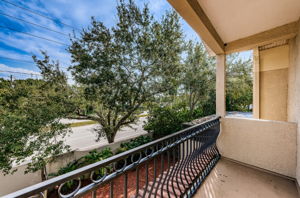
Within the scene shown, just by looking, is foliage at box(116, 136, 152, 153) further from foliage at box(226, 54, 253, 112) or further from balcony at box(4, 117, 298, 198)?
foliage at box(226, 54, 253, 112)

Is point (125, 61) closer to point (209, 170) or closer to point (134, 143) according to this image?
point (134, 143)

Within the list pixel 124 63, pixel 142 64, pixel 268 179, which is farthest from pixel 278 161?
pixel 124 63

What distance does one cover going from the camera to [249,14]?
1665mm

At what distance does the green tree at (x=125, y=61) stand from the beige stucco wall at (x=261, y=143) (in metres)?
2.54

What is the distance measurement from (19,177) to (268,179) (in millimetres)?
5707

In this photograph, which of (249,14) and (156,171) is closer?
(156,171)

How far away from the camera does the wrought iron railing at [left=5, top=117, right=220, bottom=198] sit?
2.10 feet

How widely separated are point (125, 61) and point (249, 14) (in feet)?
10.5

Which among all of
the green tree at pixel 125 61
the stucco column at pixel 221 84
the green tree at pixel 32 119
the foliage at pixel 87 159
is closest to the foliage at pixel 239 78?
the green tree at pixel 125 61

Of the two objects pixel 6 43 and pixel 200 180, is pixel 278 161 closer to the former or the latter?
pixel 200 180

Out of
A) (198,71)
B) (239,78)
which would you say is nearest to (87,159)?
(198,71)

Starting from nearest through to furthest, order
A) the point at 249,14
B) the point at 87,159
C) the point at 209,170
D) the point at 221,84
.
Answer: the point at 249,14 < the point at 209,170 < the point at 221,84 < the point at 87,159

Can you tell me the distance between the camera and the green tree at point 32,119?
8.27ft

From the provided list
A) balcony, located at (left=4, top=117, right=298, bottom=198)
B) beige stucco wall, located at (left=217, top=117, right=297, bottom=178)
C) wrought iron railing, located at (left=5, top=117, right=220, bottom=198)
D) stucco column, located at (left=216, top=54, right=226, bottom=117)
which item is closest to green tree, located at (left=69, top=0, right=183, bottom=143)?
stucco column, located at (left=216, top=54, right=226, bottom=117)
